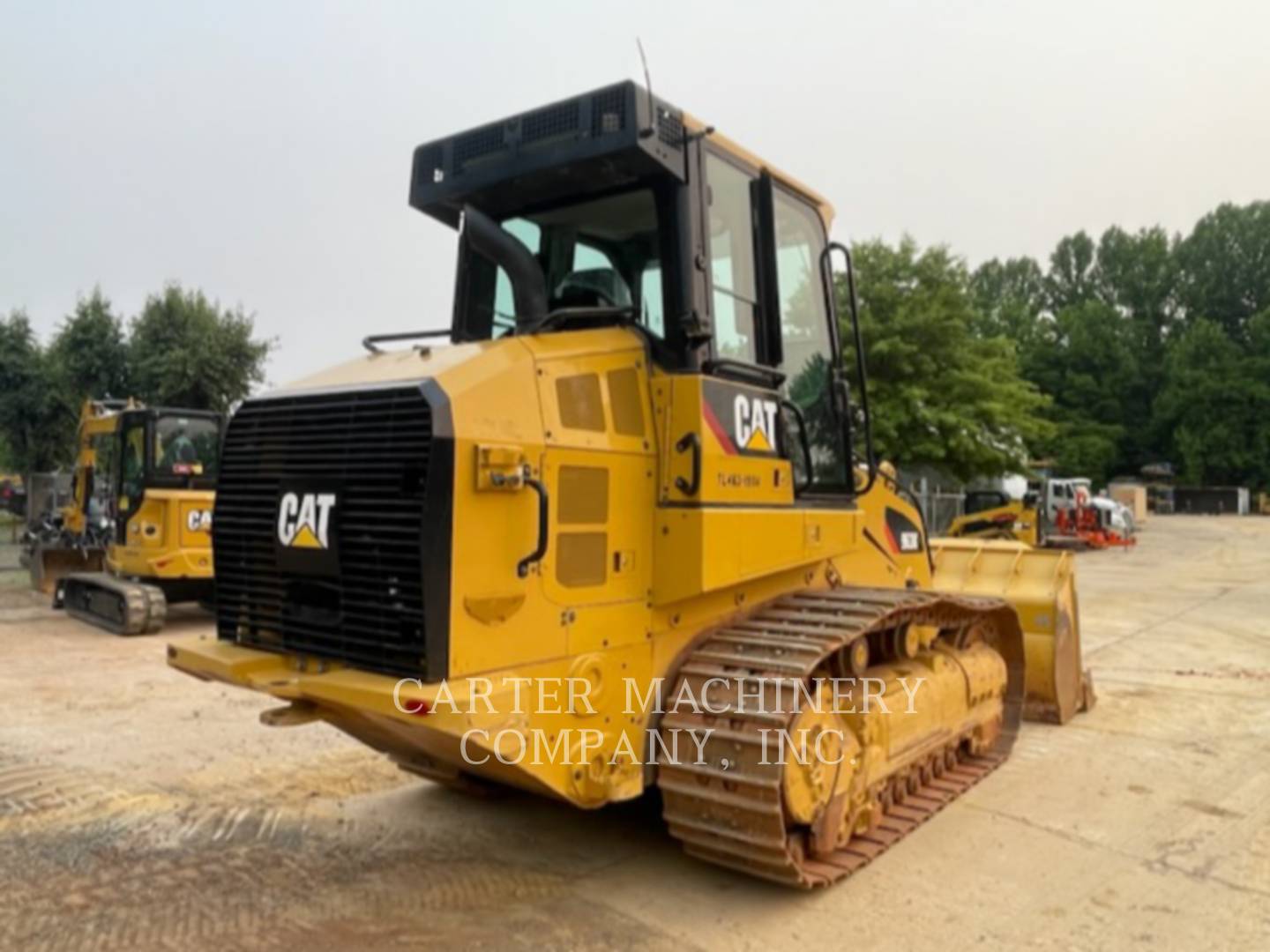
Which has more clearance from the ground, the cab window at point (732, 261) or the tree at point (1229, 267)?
the tree at point (1229, 267)

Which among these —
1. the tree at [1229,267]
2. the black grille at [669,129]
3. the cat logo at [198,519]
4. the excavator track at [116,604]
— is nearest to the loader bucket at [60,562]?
the excavator track at [116,604]

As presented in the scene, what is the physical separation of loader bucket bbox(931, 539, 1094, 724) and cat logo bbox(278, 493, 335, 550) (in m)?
4.49

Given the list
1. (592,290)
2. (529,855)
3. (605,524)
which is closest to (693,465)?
(605,524)

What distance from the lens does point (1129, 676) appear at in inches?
343

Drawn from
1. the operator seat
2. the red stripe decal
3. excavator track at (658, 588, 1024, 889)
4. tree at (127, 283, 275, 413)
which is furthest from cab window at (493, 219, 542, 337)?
tree at (127, 283, 275, 413)

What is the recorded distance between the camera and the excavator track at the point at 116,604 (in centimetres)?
1113

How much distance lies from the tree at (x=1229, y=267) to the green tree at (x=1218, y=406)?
5.77m

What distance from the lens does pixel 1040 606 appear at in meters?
7.11

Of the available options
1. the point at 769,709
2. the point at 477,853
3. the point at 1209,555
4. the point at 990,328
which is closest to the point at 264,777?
the point at 477,853

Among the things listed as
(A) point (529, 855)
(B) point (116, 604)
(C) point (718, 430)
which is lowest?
(A) point (529, 855)

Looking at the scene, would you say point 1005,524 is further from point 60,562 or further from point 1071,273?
point 1071,273

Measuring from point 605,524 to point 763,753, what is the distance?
41.1 inches

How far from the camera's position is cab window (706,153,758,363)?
14.0ft

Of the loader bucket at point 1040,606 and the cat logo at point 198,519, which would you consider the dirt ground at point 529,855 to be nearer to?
the loader bucket at point 1040,606
